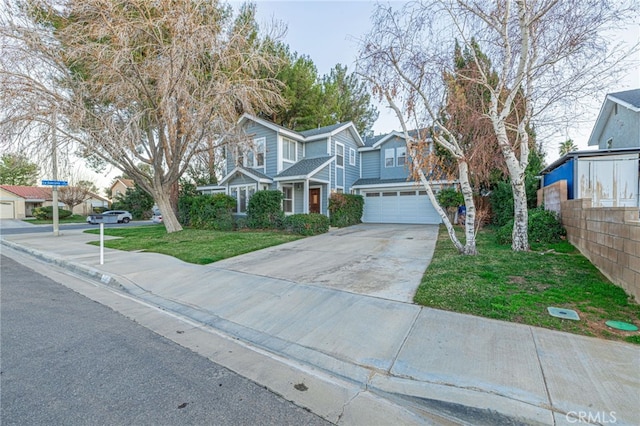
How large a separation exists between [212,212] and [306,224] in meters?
6.04

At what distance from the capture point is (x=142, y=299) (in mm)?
5570

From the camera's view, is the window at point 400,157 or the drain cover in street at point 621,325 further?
the window at point 400,157

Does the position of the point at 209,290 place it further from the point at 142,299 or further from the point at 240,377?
the point at 240,377

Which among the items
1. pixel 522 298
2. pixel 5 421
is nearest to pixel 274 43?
pixel 522 298

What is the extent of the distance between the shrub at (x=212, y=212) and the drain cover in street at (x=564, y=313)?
14.0 m

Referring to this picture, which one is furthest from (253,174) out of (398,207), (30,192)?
(30,192)

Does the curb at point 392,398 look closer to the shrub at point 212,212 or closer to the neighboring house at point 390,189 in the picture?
the shrub at point 212,212

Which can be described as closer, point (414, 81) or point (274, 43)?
point (414, 81)

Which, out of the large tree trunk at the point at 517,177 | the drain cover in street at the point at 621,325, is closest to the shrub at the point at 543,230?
the large tree trunk at the point at 517,177

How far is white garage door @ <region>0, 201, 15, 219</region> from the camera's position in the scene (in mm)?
38481

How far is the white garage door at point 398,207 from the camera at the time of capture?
688 inches

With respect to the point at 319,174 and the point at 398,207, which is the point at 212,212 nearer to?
the point at 319,174

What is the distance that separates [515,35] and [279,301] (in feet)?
27.5

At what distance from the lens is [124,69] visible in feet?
37.3
